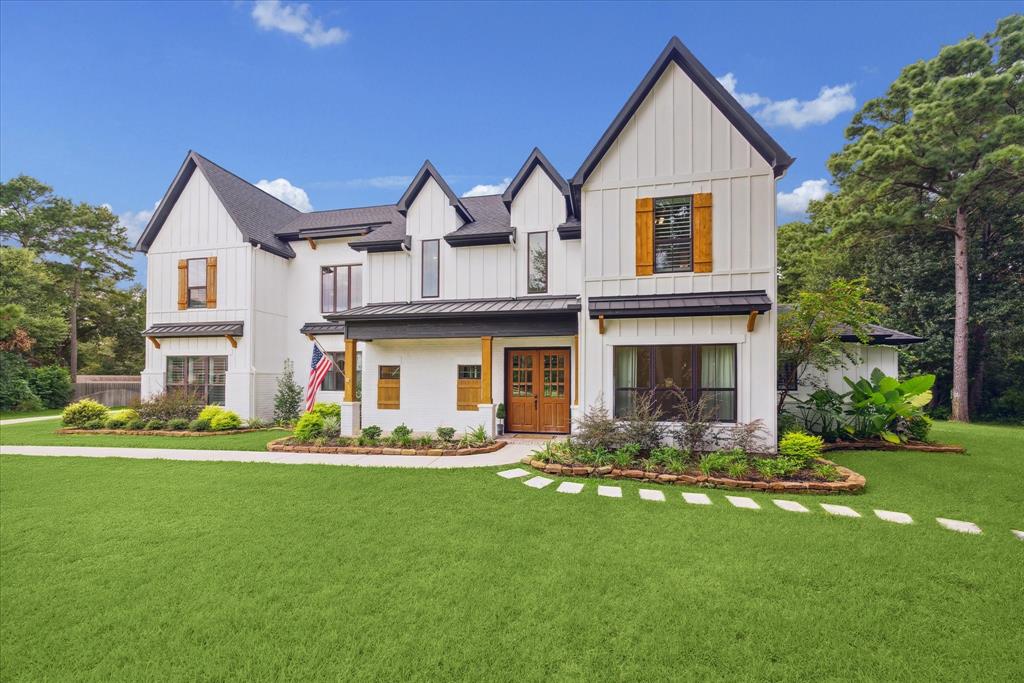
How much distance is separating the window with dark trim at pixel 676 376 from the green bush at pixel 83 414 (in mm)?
16882

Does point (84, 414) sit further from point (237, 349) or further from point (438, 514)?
point (438, 514)

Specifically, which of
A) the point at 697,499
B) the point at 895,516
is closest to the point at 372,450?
the point at 697,499

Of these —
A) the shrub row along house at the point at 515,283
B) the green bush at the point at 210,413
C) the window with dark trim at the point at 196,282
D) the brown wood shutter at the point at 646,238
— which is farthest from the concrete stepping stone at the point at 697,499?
the window with dark trim at the point at 196,282

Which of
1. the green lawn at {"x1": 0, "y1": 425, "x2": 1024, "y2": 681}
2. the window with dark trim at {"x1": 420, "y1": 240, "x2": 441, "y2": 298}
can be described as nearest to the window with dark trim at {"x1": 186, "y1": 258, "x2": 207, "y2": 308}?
the window with dark trim at {"x1": 420, "y1": 240, "x2": 441, "y2": 298}

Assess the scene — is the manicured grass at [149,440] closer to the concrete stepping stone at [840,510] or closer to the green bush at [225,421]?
the green bush at [225,421]

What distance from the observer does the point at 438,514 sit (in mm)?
5961

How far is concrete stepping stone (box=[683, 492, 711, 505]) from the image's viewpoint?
20.7 feet

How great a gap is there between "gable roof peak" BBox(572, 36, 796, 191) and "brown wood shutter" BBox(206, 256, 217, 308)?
1388cm

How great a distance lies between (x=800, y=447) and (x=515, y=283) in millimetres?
8236

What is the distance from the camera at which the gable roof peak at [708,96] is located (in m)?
8.80

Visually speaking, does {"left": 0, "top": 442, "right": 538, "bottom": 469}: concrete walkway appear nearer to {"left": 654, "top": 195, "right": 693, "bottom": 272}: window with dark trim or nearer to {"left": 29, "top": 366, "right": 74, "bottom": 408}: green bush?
{"left": 654, "top": 195, "right": 693, "bottom": 272}: window with dark trim

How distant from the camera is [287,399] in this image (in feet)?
51.5

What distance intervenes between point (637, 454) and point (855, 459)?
4.63 m

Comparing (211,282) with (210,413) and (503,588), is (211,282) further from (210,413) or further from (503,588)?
(503,588)
